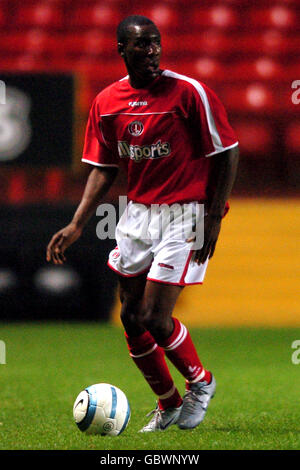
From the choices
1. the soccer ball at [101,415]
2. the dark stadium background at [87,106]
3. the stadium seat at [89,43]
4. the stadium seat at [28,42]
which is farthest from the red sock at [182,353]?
the stadium seat at [28,42]

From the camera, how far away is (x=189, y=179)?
4.44 m

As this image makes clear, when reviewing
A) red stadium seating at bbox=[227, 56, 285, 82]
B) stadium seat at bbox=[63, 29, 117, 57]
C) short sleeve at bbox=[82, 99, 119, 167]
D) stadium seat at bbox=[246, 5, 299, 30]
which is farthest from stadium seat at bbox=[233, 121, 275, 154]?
short sleeve at bbox=[82, 99, 119, 167]

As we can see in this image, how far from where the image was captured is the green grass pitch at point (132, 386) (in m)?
4.17

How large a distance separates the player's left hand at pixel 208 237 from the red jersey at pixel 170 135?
15 centimetres

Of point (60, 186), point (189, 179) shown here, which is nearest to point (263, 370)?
point (189, 179)

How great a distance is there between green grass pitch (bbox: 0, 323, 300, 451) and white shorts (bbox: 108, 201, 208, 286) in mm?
725

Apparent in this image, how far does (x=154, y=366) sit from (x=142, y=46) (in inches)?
58.3

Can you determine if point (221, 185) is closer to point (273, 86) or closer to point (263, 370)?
point (263, 370)

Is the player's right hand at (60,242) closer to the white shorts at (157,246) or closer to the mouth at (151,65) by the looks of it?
the white shorts at (157,246)

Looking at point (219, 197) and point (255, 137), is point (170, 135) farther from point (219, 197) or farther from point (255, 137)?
point (255, 137)

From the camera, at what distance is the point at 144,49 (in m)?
4.34

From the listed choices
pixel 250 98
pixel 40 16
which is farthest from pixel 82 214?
pixel 40 16

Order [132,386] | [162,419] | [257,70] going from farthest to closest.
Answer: [257,70], [132,386], [162,419]

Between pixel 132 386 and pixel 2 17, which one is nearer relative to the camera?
pixel 132 386
